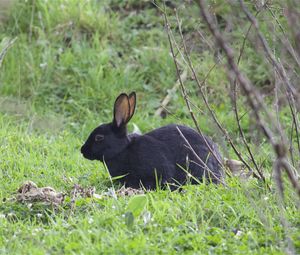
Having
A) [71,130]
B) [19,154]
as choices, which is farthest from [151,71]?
[19,154]

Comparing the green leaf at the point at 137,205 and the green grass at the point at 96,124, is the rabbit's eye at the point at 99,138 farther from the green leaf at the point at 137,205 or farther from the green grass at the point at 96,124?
the green leaf at the point at 137,205

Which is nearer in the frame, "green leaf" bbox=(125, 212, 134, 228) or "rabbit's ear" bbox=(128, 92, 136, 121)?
"green leaf" bbox=(125, 212, 134, 228)

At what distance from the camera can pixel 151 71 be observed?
9422 millimetres

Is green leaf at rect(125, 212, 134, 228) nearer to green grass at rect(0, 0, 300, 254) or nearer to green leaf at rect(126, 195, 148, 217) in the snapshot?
green grass at rect(0, 0, 300, 254)

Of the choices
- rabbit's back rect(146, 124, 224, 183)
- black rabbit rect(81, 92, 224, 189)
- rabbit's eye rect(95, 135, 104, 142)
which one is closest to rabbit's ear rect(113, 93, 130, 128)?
black rabbit rect(81, 92, 224, 189)

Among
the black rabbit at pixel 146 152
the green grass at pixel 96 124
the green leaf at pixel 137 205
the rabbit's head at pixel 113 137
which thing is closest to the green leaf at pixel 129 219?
the green grass at pixel 96 124

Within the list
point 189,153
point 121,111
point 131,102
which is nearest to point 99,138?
point 121,111

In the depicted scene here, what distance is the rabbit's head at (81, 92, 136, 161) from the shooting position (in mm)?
6656

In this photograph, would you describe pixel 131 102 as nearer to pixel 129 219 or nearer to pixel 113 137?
pixel 113 137

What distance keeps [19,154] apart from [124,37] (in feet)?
10.4

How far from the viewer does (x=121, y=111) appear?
6.69 m

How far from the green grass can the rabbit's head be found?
19 centimetres

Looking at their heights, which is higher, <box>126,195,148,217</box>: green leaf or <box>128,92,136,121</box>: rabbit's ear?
<box>128,92,136,121</box>: rabbit's ear

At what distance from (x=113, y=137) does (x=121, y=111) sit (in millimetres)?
211
